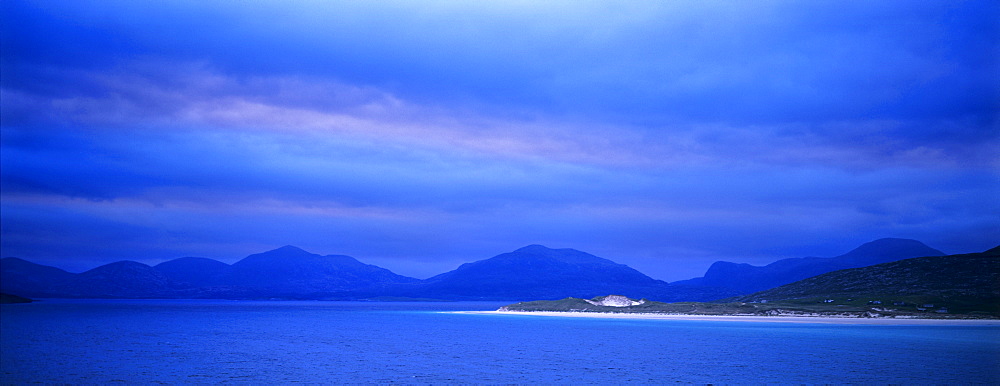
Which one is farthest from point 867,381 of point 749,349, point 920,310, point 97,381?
point 920,310

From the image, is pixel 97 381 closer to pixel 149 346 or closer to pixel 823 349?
pixel 149 346

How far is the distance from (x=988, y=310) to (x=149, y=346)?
20195cm

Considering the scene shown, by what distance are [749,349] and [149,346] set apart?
70.5 metres

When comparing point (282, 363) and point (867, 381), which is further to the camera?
point (282, 363)

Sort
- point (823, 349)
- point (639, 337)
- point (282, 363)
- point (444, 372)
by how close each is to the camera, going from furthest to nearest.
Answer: point (639, 337) → point (823, 349) → point (282, 363) → point (444, 372)

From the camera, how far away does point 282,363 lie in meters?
59.3

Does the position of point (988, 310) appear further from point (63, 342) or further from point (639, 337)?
point (63, 342)

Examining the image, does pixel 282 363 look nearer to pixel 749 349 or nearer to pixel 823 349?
pixel 749 349

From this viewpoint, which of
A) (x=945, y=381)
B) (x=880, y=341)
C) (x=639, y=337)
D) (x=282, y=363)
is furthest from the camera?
(x=639, y=337)

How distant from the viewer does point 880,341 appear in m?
83.2

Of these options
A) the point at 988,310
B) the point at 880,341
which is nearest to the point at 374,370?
the point at 880,341

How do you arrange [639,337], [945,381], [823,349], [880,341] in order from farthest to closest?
[639,337], [880,341], [823,349], [945,381]

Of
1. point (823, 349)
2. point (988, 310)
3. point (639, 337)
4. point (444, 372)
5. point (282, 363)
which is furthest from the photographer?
point (988, 310)

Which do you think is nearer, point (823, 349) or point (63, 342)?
point (823, 349)
